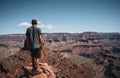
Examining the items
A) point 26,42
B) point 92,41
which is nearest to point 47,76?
point 26,42

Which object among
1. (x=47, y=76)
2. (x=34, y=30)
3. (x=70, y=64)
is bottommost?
(x=70, y=64)

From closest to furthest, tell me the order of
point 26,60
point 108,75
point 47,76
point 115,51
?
point 47,76
point 26,60
point 108,75
point 115,51

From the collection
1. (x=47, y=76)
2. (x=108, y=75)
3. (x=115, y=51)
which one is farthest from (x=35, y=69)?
(x=115, y=51)

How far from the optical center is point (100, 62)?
278 ft

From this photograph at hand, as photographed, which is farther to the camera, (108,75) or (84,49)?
(84,49)

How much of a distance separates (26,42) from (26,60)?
73.6ft

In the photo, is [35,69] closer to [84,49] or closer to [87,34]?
[84,49]

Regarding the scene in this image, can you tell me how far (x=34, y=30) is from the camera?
8.83 metres

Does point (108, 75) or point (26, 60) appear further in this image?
point (108, 75)

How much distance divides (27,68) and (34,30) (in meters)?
3.40

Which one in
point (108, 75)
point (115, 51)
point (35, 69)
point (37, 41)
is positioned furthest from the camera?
point (115, 51)

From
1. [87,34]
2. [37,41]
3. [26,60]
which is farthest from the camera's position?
[87,34]

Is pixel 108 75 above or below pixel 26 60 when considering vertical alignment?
below

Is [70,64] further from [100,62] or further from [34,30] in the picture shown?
[100,62]
